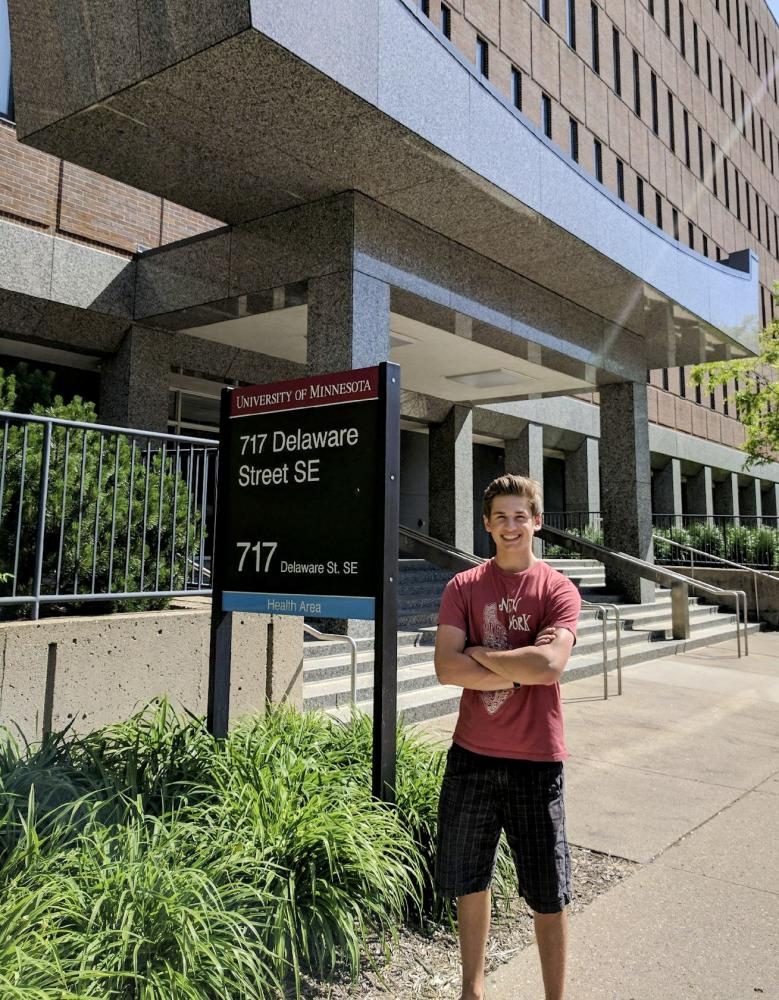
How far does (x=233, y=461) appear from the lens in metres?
4.41

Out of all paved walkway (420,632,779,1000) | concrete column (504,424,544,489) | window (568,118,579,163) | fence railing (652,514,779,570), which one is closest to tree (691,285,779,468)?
fence railing (652,514,779,570)

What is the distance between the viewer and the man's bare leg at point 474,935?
107 inches

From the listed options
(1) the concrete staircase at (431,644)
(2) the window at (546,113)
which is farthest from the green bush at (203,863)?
(2) the window at (546,113)

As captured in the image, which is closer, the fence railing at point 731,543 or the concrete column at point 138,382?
the concrete column at point 138,382

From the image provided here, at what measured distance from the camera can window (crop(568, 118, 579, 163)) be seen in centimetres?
2194

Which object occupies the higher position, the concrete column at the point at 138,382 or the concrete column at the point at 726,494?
the concrete column at the point at 726,494

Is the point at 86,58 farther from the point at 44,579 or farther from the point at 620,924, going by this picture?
the point at 620,924

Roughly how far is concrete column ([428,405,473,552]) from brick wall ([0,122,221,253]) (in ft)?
25.6

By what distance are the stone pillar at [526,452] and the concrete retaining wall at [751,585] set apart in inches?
198

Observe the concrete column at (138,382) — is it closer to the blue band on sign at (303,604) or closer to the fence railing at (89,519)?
the fence railing at (89,519)

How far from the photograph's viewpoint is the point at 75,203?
10625 millimetres

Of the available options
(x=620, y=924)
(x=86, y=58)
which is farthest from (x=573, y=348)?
(x=620, y=924)

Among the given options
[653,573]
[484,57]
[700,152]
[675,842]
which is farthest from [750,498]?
[675,842]

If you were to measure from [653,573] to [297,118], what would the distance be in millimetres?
9867
